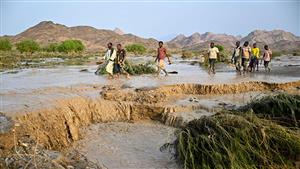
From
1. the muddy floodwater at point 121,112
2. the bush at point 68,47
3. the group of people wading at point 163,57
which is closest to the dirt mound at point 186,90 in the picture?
the muddy floodwater at point 121,112

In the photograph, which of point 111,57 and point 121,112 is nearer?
Answer: point 121,112

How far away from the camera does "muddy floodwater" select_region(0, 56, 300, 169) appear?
7699mm

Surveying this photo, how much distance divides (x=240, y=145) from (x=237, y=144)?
0.18 feet

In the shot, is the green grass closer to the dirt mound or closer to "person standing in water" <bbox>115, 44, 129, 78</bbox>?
"person standing in water" <bbox>115, 44, 129, 78</bbox>

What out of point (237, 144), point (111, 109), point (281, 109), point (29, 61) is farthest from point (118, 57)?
point (29, 61)

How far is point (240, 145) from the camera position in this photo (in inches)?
243

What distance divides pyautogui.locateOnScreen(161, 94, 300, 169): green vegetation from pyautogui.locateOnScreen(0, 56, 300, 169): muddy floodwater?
803 millimetres

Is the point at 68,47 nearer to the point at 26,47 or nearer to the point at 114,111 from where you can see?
the point at 26,47

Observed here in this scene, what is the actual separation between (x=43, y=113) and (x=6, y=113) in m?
0.79

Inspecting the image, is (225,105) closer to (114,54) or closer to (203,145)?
(203,145)

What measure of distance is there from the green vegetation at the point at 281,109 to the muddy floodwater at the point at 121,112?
115 centimetres

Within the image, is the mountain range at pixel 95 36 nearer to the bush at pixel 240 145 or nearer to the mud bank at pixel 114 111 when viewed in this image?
the mud bank at pixel 114 111

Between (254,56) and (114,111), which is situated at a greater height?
(254,56)

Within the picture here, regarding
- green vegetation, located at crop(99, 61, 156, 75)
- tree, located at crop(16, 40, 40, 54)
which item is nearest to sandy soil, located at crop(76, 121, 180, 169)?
green vegetation, located at crop(99, 61, 156, 75)
